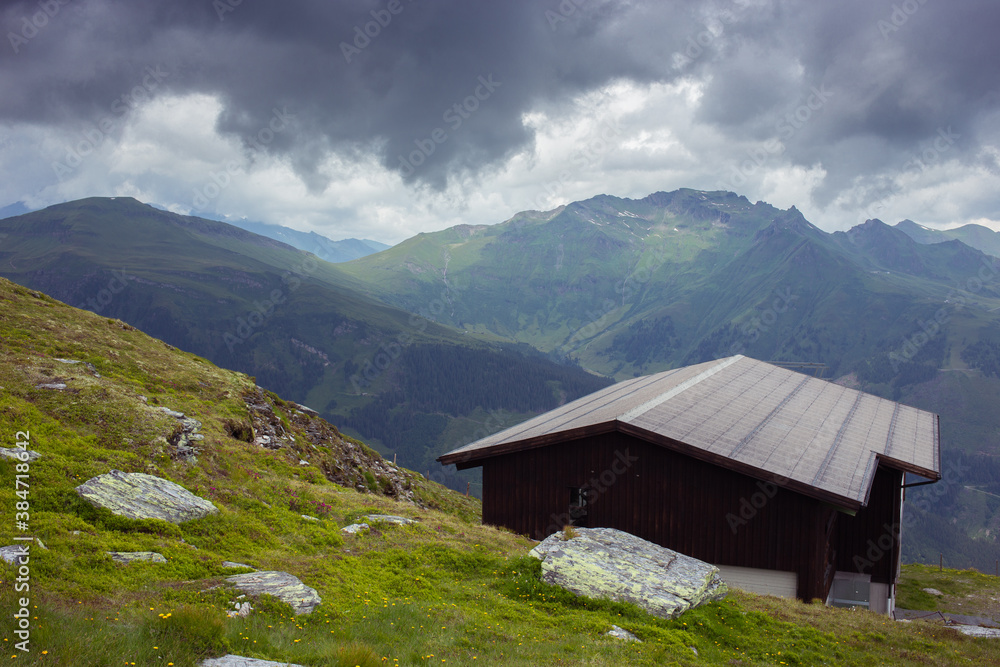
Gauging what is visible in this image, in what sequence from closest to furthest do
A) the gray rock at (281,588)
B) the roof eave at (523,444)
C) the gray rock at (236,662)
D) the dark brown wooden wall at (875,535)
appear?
the gray rock at (236,662) < the gray rock at (281,588) < the roof eave at (523,444) < the dark brown wooden wall at (875,535)

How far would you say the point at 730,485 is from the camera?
79.4 feet

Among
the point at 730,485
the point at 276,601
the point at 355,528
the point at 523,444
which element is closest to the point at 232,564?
the point at 276,601

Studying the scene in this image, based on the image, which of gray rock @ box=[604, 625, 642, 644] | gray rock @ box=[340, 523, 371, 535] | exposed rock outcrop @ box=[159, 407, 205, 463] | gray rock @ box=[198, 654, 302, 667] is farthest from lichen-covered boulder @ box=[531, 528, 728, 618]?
exposed rock outcrop @ box=[159, 407, 205, 463]

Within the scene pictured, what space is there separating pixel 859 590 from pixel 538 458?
2119 centimetres

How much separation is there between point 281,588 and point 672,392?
23.8 meters

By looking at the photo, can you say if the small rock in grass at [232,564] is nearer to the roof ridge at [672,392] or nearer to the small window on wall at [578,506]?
the small window on wall at [578,506]

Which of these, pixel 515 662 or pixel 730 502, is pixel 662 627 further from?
pixel 730 502

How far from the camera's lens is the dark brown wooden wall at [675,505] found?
934 inches

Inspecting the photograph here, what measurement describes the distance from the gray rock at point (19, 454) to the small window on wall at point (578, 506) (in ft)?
63.6

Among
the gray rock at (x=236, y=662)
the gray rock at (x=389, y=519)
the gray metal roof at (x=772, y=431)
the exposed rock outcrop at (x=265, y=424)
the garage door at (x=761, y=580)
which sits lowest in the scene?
the garage door at (x=761, y=580)

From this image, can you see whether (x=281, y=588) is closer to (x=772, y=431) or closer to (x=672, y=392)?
(x=772, y=431)

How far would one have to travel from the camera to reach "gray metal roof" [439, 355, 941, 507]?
78.0 feet

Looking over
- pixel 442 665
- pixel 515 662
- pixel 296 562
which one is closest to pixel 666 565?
pixel 515 662

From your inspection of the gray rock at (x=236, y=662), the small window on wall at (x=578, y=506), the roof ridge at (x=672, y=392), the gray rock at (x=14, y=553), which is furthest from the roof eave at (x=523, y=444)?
the gray rock at (x=236, y=662)
